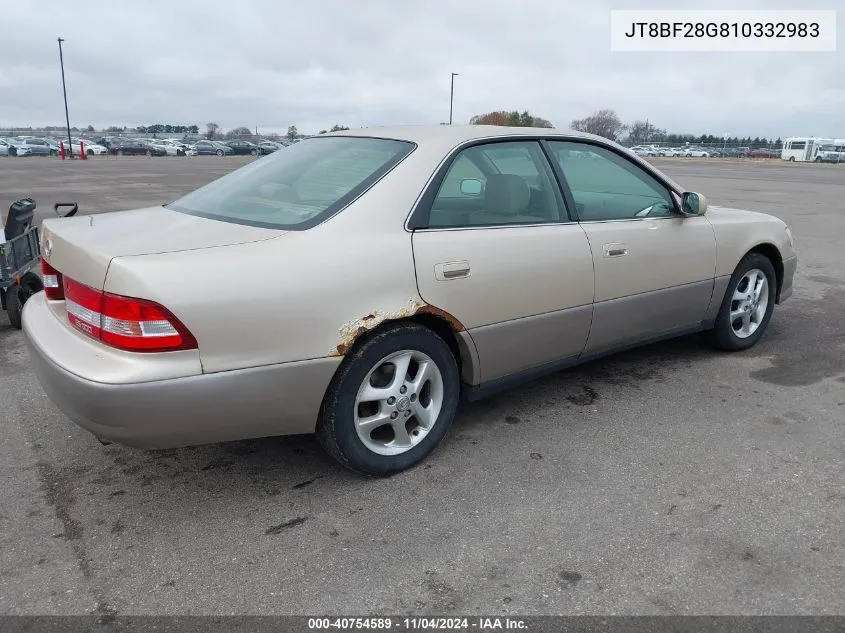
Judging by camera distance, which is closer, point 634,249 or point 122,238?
point 122,238

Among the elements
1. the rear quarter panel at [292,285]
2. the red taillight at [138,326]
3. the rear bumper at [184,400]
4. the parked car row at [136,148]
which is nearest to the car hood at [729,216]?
the rear quarter panel at [292,285]

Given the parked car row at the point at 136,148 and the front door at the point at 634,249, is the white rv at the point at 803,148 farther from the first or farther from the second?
the front door at the point at 634,249

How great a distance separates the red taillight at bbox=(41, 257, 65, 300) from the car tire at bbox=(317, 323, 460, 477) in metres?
1.28

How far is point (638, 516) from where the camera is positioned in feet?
8.90

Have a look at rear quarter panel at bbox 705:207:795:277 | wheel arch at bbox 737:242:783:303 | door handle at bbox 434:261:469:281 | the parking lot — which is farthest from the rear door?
wheel arch at bbox 737:242:783:303

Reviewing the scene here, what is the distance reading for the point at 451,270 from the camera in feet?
9.80

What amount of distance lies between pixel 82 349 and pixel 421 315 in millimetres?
1350

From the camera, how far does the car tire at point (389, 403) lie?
2.79m

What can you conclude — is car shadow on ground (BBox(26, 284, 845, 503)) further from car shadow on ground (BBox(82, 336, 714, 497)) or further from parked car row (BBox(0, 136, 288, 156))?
parked car row (BBox(0, 136, 288, 156))

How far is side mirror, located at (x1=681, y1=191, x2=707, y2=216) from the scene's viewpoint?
4047mm

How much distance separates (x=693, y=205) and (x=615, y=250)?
78cm

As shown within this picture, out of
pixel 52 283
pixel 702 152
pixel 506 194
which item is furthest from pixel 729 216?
pixel 702 152

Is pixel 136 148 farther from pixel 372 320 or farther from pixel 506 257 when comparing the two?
pixel 372 320

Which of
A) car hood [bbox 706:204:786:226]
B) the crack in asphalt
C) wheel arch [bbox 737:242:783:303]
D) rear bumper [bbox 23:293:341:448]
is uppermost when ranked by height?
car hood [bbox 706:204:786:226]
